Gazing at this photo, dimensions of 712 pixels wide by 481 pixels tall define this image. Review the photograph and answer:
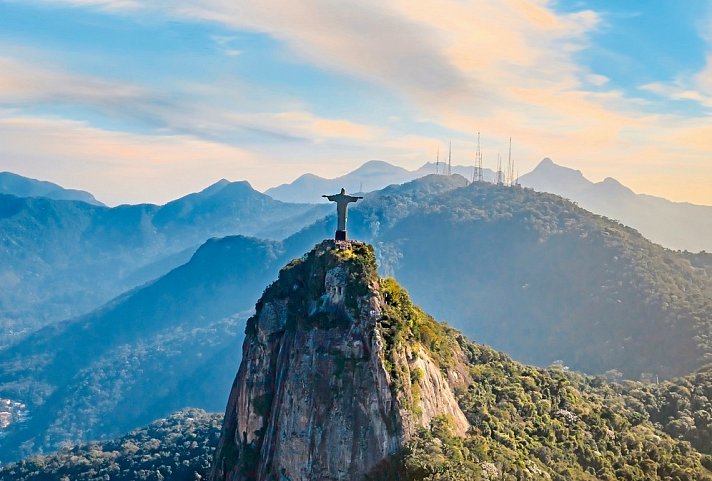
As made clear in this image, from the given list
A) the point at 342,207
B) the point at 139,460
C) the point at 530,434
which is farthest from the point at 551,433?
the point at 139,460

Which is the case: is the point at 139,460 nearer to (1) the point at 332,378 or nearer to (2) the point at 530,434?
(1) the point at 332,378

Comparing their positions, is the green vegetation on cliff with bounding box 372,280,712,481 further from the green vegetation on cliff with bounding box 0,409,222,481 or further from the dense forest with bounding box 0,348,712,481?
the green vegetation on cliff with bounding box 0,409,222,481

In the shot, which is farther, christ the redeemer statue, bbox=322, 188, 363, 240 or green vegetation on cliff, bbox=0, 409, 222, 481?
green vegetation on cliff, bbox=0, 409, 222, 481

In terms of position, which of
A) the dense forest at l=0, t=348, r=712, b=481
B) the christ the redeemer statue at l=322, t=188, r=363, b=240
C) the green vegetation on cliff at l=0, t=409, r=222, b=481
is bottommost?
the green vegetation on cliff at l=0, t=409, r=222, b=481

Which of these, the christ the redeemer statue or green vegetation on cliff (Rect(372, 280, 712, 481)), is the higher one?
the christ the redeemer statue

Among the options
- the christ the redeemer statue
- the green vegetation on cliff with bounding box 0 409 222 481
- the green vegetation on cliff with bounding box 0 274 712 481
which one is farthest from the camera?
the green vegetation on cliff with bounding box 0 409 222 481

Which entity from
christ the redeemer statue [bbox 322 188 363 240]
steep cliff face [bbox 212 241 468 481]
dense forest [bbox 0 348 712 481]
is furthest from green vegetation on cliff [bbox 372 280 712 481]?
christ the redeemer statue [bbox 322 188 363 240]

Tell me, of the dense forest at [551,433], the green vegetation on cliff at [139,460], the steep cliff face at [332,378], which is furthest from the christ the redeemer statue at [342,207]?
the green vegetation on cliff at [139,460]

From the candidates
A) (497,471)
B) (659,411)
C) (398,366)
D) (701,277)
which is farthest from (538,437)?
(701,277)

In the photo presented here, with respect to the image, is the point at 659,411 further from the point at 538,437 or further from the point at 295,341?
the point at 295,341

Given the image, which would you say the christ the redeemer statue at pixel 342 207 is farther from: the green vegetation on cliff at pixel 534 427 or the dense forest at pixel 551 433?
the dense forest at pixel 551 433
